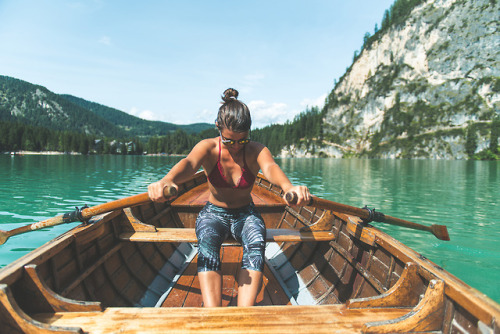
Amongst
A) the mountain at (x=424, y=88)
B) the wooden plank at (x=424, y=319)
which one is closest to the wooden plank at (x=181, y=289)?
the wooden plank at (x=424, y=319)

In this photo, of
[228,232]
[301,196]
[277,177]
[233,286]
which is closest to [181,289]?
[233,286]

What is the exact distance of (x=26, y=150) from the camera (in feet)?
385

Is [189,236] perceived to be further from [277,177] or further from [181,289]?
[277,177]

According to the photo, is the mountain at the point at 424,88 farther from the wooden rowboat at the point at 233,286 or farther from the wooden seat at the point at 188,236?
the wooden seat at the point at 188,236

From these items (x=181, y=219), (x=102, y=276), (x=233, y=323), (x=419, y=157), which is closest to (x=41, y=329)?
(x=233, y=323)

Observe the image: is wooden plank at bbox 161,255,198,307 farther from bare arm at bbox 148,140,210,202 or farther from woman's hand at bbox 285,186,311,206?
woman's hand at bbox 285,186,311,206

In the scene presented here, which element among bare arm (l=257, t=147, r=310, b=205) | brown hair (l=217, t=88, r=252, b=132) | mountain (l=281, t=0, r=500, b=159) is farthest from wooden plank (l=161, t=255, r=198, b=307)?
mountain (l=281, t=0, r=500, b=159)

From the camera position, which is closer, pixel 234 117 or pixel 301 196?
pixel 301 196

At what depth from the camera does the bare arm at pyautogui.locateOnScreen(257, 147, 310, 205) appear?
2740 millimetres

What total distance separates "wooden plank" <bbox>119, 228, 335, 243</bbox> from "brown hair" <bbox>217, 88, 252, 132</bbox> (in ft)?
5.59

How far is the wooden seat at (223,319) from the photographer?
7.18ft

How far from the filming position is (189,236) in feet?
13.4

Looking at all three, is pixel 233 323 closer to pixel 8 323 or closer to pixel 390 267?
pixel 8 323

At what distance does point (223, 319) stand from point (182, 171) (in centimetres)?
150
